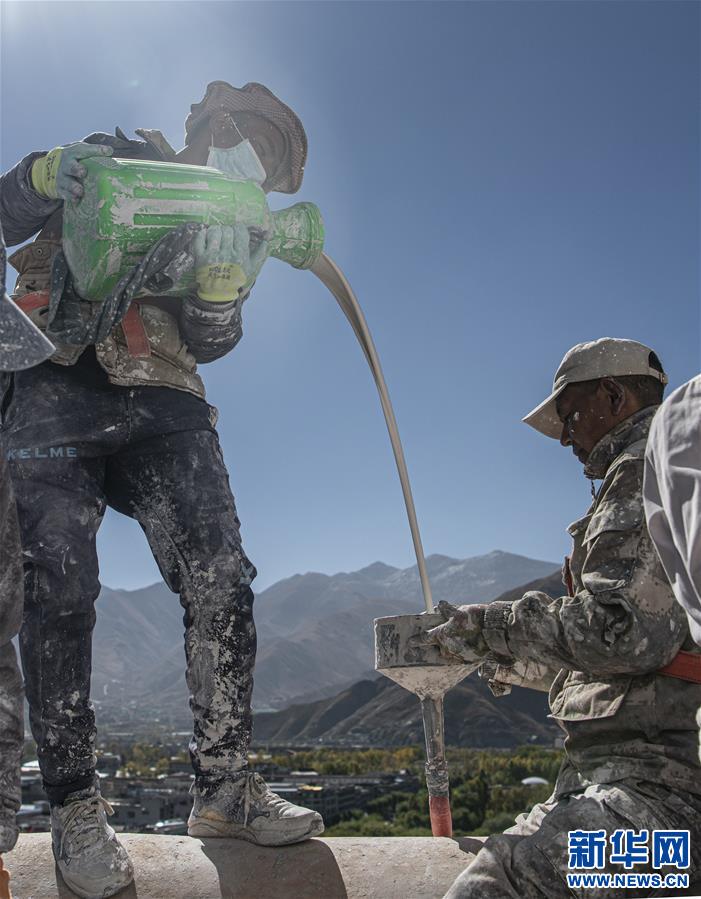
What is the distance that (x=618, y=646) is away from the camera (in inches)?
93.7

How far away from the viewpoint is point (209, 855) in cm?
312

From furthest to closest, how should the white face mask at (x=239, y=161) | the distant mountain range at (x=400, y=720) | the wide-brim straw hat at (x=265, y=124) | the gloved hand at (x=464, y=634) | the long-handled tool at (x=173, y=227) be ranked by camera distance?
the distant mountain range at (x=400, y=720) → the wide-brim straw hat at (x=265, y=124) → the white face mask at (x=239, y=161) → the long-handled tool at (x=173, y=227) → the gloved hand at (x=464, y=634)

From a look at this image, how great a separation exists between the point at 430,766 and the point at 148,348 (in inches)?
81.5

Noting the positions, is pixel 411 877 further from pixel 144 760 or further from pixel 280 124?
pixel 144 760

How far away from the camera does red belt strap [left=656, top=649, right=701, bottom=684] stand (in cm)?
240

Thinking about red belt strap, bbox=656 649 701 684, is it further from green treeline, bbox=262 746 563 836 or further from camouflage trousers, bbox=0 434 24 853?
green treeline, bbox=262 746 563 836

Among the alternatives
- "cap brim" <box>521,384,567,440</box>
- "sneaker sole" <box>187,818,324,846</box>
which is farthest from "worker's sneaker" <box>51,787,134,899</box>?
"cap brim" <box>521,384,567,440</box>

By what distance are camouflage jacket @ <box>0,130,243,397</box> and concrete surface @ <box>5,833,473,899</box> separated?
1807 mm

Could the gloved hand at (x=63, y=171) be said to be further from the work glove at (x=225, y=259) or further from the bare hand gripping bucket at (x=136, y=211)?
the work glove at (x=225, y=259)

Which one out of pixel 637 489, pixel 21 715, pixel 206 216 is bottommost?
pixel 21 715

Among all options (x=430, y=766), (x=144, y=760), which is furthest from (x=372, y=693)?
(x=430, y=766)

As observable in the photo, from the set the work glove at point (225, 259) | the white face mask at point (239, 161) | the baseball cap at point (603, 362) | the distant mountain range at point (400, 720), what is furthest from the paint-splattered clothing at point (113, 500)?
the distant mountain range at point (400, 720)

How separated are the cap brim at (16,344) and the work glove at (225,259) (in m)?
1.23

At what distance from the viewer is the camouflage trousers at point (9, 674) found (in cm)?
216
